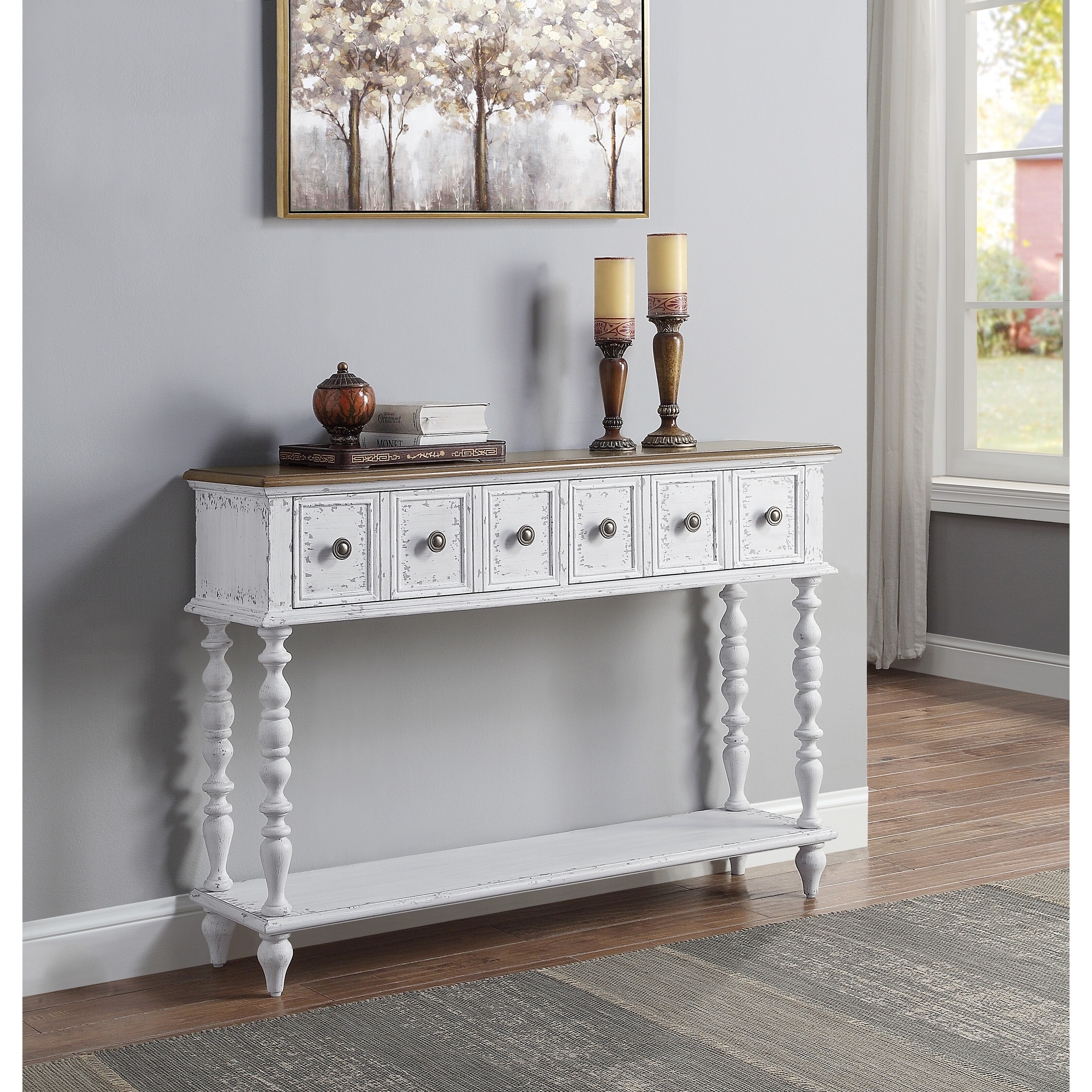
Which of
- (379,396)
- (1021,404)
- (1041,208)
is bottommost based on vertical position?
(379,396)

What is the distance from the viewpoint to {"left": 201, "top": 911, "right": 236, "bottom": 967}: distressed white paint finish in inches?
107

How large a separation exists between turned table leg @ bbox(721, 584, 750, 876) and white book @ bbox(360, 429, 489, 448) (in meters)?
0.80

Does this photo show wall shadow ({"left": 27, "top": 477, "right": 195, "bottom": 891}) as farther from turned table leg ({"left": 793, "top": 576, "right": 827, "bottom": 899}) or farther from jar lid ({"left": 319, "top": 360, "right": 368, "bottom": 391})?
turned table leg ({"left": 793, "top": 576, "right": 827, "bottom": 899})

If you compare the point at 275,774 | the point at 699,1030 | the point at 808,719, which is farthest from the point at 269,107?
the point at 699,1030

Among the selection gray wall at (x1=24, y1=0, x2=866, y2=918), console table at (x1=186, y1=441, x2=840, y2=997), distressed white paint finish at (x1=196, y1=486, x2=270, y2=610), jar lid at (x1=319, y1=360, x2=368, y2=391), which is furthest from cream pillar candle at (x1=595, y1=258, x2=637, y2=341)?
distressed white paint finish at (x1=196, y1=486, x2=270, y2=610)

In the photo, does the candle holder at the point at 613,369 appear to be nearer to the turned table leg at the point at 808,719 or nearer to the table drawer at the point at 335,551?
the turned table leg at the point at 808,719

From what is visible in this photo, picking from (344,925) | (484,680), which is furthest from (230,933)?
(484,680)

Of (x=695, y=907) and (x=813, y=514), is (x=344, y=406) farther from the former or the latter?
(x=695, y=907)

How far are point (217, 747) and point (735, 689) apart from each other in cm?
117

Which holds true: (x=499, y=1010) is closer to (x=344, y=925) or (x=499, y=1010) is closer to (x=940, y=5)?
(x=344, y=925)

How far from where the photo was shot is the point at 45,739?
2.60m

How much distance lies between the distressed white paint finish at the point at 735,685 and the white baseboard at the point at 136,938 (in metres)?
0.59

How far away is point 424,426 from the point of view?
2.64 m

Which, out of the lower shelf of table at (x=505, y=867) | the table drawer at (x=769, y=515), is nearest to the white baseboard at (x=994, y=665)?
the lower shelf of table at (x=505, y=867)
